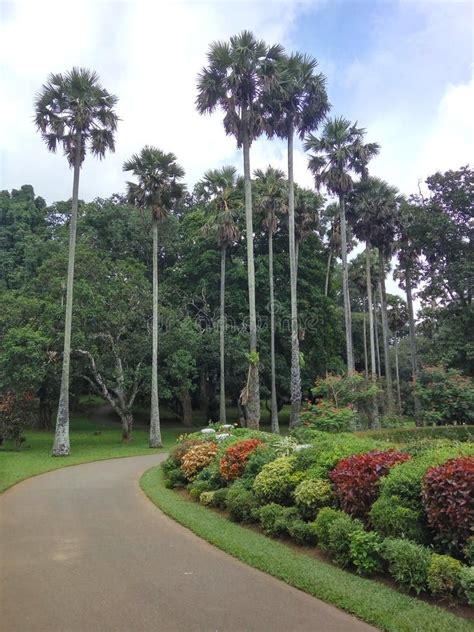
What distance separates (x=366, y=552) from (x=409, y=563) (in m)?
0.71

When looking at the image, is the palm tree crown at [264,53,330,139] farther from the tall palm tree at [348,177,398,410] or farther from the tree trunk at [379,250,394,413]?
the tree trunk at [379,250,394,413]

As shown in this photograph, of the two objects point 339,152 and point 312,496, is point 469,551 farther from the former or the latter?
point 339,152

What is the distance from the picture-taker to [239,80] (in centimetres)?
2423

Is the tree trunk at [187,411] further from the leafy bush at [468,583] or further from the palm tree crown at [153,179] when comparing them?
the leafy bush at [468,583]

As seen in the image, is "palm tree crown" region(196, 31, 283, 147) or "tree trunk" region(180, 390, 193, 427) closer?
"palm tree crown" region(196, 31, 283, 147)

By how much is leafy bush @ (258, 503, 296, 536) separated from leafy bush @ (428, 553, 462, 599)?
2726 mm

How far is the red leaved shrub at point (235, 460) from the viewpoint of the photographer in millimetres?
10484

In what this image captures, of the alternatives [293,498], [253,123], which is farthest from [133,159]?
[293,498]

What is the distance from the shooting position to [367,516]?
694 cm

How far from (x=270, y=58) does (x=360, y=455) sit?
22.5 m

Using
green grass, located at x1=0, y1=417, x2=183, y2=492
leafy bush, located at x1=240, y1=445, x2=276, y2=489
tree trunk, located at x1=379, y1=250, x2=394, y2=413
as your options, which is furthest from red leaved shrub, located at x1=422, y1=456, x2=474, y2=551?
tree trunk, located at x1=379, y1=250, x2=394, y2=413

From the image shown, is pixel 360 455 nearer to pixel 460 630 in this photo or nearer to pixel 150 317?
pixel 460 630

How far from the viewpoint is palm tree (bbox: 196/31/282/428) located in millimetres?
24109

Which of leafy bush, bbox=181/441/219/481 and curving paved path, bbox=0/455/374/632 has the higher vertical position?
leafy bush, bbox=181/441/219/481
